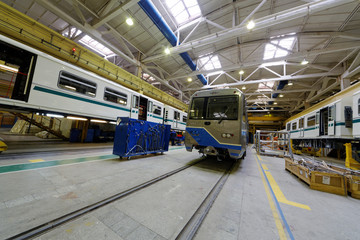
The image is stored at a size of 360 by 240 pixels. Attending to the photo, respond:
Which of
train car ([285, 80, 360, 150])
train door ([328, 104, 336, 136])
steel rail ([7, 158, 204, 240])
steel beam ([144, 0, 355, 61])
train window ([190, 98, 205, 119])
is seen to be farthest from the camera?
train door ([328, 104, 336, 136])

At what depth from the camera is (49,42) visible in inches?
220

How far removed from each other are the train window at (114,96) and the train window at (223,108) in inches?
200

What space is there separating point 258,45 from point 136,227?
11.6 meters

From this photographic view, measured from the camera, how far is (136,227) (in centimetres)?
134

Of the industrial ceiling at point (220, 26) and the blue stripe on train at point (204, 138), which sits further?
the industrial ceiling at point (220, 26)

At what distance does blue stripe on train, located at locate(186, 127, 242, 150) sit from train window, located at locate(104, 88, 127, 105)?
15.3 feet

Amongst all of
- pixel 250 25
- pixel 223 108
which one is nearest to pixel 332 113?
pixel 250 25

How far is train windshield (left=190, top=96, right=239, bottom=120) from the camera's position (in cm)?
392

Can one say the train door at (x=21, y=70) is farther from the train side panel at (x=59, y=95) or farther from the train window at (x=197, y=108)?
the train window at (x=197, y=108)

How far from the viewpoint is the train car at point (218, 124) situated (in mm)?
3668

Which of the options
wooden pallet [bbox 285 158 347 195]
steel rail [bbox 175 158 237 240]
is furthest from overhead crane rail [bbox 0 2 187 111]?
wooden pallet [bbox 285 158 347 195]

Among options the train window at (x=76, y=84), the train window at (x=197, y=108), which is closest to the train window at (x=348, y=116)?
the train window at (x=197, y=108)

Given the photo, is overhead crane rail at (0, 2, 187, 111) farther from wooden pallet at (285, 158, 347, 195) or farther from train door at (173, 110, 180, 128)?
wooden pallet at (285, 158, 347, 195)

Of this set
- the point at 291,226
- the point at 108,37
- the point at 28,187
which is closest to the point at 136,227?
the point at 291,226
